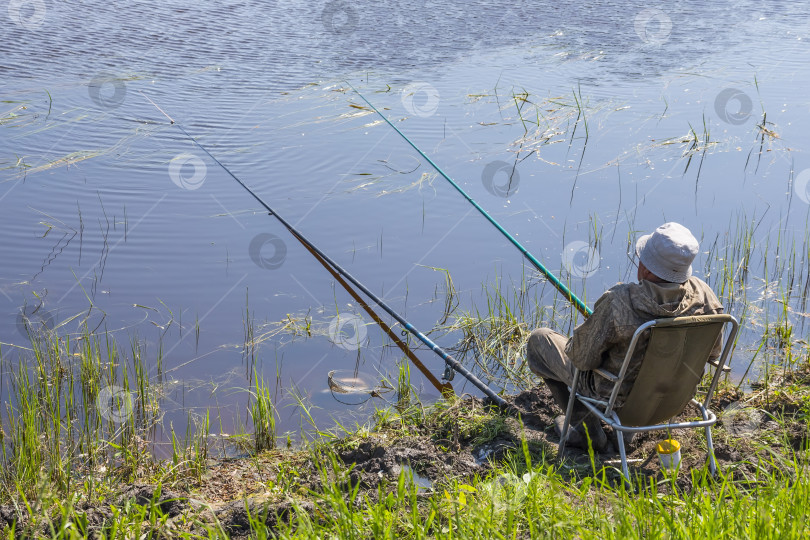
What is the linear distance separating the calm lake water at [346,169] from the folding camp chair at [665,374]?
44.4 inches

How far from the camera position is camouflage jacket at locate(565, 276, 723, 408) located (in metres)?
2.89

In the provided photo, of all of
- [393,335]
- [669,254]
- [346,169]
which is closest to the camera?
[669,254]

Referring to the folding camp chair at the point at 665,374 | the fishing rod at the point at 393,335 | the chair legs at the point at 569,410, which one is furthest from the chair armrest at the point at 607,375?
the fishing rod at the point at 393,335

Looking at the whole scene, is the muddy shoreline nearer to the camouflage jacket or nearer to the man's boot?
the man's boot

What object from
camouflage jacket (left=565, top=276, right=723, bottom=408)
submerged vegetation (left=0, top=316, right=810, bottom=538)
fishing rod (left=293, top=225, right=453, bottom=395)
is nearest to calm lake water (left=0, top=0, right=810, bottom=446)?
fishing rod (left=293, top=225, right=453, bottom=395)

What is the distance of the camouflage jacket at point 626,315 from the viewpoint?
9.50 feet

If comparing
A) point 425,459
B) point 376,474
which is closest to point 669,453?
point 425,459

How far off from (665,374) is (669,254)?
16.5 inches

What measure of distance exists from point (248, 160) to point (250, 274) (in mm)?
A: 1739

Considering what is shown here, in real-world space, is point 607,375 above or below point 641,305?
below

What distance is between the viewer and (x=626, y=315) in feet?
9.51

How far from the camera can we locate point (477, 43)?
9773 millimetres

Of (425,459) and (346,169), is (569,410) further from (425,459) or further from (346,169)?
(346,169)

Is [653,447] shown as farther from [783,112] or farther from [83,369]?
[783,112]
